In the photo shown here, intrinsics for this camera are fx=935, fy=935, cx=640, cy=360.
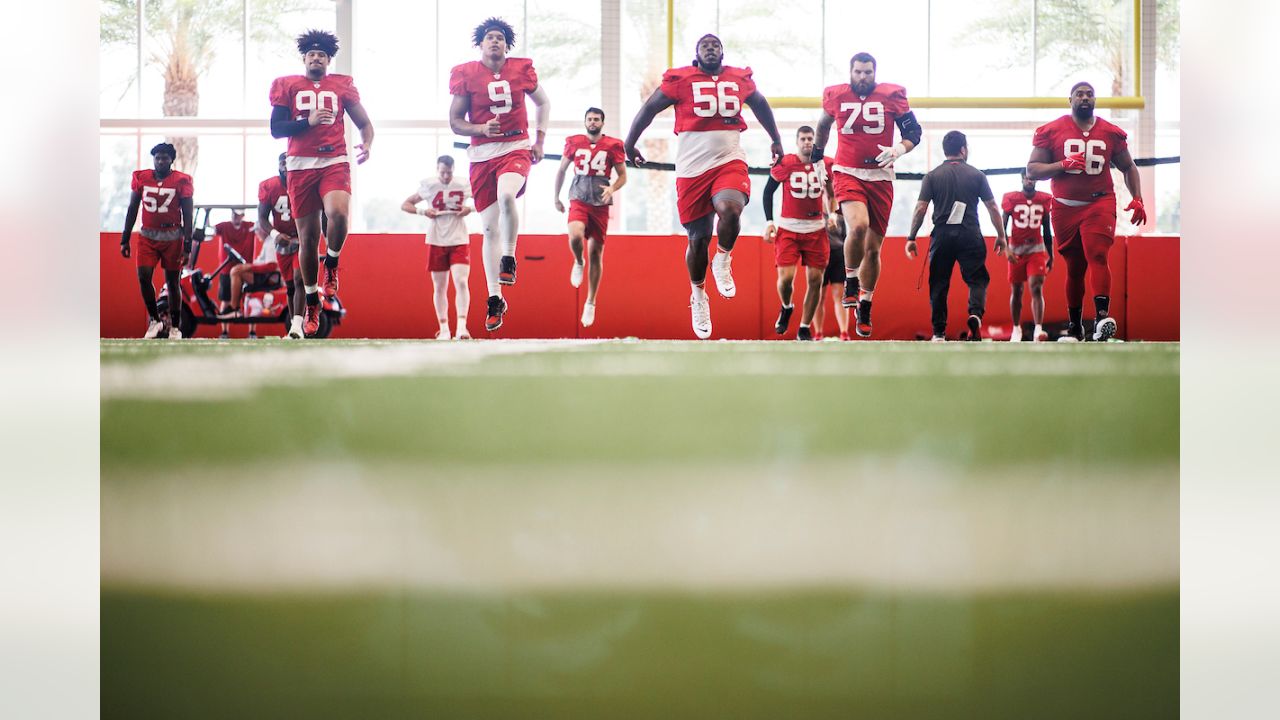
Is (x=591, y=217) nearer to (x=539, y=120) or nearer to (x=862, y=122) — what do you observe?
(x=539, y=120)

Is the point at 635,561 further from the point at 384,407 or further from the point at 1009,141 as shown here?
the point at 1009,141

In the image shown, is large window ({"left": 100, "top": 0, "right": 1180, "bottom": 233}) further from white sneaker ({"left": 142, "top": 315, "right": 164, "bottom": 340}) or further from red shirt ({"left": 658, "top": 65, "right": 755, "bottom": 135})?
red shirt ({"left": 658, "top": 65, "right": 755, "bottom": 135})

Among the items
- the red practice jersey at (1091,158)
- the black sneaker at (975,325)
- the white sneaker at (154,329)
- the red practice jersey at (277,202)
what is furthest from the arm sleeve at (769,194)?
the white sneaker at (154,329)

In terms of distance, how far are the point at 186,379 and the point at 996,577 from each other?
1946 millimetres

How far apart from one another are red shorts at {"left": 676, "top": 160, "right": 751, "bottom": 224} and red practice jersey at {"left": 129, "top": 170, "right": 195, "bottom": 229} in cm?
442

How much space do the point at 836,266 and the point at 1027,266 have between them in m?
1.84

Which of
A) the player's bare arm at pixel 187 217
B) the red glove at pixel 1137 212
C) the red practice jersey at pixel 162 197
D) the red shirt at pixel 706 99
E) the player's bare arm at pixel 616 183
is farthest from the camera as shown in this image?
the red practice jersey at pixel 162 197

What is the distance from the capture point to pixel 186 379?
2232 mm

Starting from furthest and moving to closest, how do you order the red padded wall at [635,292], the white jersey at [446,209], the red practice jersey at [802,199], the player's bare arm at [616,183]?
1. the red padded wall at [635,292]
2. the white jersey at [446,209]
3. the player's bare arm at [616,183]
4. the red practice jersey at [802,199]

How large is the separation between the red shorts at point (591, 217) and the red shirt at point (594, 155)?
25 centimetres

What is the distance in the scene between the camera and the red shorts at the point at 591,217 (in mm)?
7621

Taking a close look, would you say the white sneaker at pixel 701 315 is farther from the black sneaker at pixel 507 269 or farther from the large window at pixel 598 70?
the large window at pixel 598 70

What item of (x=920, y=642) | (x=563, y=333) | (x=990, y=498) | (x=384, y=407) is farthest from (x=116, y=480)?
(x=563, y=333)

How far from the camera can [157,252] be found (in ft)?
25.4
